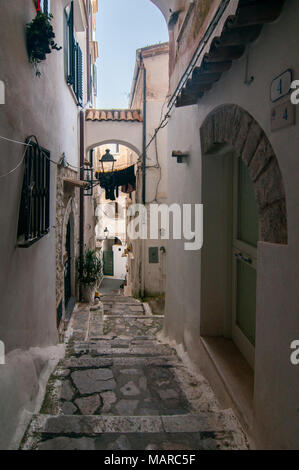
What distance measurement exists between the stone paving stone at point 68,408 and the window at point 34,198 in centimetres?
142

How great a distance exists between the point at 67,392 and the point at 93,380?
339mm

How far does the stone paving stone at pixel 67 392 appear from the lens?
10.5 feet

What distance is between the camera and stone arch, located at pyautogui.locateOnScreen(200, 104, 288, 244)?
2055 millimetres

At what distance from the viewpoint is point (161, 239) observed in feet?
36.8

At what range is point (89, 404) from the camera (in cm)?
310

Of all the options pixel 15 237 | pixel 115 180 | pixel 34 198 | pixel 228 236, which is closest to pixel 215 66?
pixel 228 236

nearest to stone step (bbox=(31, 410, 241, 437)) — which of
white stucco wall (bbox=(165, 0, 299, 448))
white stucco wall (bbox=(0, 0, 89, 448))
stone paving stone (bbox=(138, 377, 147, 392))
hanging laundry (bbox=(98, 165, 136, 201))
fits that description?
white stucco wall (bbox=(0, 0, 89, 448))

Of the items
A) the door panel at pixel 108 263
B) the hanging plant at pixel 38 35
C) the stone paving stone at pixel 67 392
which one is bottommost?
the door panel at pixel 108 263

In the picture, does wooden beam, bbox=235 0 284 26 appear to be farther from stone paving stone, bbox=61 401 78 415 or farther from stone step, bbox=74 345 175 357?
stone step, bbox=74 345 175 357

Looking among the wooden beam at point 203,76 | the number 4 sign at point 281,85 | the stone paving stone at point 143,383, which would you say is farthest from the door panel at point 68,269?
the number 4 sign at point 281,85

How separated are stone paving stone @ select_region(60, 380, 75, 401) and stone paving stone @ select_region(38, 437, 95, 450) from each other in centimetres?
82

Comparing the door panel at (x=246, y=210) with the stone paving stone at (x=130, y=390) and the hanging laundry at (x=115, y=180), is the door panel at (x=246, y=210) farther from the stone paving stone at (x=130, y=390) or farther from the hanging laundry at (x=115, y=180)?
the hanging laundry at (x=115, y=180)

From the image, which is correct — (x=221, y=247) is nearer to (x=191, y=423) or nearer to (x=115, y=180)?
(x=191, y=423)
